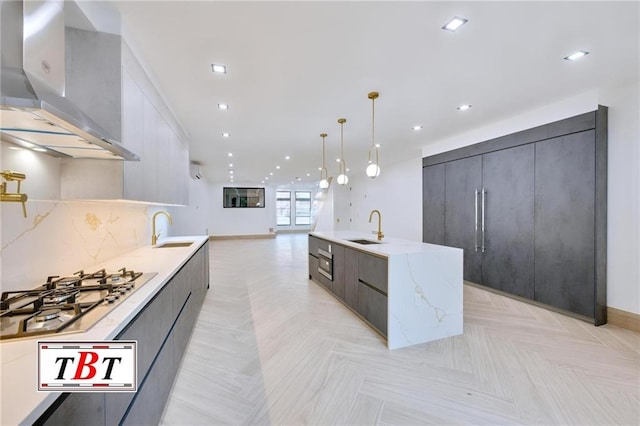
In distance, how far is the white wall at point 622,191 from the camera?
3021 mm

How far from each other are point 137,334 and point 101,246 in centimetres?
153

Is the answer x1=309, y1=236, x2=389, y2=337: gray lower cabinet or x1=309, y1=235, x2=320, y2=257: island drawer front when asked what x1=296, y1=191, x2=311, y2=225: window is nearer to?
x1=309, y1=235, x2=320, y2=257: island drawer front

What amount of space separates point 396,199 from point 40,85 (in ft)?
25.3

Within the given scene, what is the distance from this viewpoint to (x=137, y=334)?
4.24 feet

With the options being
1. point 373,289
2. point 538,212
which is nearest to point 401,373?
point 373,289

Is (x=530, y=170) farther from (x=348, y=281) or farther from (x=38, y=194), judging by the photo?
(x=38, y=194)

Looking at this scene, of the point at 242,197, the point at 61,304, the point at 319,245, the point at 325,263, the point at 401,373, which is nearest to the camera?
the point at 61,304

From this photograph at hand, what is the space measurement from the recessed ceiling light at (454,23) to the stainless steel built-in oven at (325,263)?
309 centimetres

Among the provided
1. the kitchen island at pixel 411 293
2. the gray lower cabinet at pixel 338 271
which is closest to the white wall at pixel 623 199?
the kitchen island at pixel 411 293

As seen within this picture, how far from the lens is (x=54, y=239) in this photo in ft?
5.71

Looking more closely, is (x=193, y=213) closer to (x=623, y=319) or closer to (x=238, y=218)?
(x=238, y=218)

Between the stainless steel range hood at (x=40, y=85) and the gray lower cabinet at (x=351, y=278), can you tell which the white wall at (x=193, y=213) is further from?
the stainless steel range hood at (x=40, y=85)

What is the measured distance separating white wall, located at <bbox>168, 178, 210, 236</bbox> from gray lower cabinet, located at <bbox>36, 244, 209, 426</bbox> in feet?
15.1

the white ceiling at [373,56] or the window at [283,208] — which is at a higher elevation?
the white ceiling at [373,56]
